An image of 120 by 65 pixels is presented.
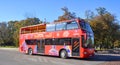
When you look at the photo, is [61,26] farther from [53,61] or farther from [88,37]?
[53,61]

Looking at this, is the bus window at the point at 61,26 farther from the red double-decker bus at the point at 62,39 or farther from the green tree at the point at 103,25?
the green tree at the point at 103,25

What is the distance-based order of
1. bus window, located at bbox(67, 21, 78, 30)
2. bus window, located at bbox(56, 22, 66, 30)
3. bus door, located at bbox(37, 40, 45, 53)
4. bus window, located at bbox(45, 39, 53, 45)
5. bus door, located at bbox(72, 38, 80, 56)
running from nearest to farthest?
bus door, located at bbox(72, 38, 80, 56)
bus window, located at bbox(67, 21, 78, 30)
bus window, located at bbox(56, 22, 66, 30)
bus window, located at bbox(45, 39, 53, 45)
bus door, located at bbox(37, 40, 45, 53)

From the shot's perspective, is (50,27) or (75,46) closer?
(75,46)

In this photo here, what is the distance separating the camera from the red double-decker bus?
78.7 ft

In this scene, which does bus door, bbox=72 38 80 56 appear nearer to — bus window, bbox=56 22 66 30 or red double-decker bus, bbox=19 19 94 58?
red double-decker bus, bbox=19 19 94 58

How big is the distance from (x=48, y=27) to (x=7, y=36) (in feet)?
212

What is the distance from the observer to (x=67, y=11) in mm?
45344

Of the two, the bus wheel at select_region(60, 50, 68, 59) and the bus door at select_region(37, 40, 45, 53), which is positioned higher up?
the bus door at select_region(37, 40, 45, 53)

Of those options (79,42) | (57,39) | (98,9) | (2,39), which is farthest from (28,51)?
(2,39)

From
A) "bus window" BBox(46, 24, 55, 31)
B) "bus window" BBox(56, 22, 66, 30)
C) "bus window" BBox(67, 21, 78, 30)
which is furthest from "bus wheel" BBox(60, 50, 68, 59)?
"bus window" BBox(46, 24, 55, 31)

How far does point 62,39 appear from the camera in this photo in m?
26.1

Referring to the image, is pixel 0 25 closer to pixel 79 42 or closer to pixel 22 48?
pixel 22 48

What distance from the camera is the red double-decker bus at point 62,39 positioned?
78.7ft

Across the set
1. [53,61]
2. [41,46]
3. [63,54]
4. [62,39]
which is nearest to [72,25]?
[62,39]
